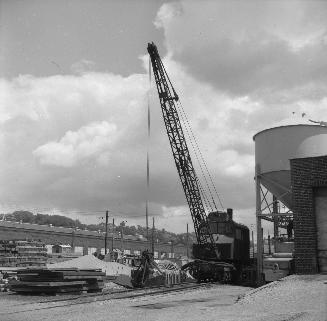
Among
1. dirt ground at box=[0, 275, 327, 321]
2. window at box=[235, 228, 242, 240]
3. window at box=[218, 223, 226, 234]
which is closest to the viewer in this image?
dirt ground at box=[0, 275, 327, 321]

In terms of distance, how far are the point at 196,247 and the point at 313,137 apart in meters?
12.5

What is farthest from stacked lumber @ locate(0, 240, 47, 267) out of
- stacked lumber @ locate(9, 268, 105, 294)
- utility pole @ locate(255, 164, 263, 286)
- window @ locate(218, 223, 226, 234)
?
utility pole @ locate(255, 164, 263, 286)

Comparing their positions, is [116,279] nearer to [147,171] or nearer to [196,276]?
[196,276]

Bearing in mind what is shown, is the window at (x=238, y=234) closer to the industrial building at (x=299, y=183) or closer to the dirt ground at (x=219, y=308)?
the industrial building at (x=299, y=183)

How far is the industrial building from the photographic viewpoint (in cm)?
1788

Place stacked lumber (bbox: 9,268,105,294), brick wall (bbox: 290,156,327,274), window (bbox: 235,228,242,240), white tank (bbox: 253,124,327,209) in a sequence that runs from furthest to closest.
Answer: window (bbox: 235,228,242,240), white tank (bbox: 253,124,327,209), stacked lumber (bbox: 9,268,105,294), brick wall (bbox: 290,156,327,274)

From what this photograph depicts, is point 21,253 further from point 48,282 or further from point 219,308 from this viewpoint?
point 219,308

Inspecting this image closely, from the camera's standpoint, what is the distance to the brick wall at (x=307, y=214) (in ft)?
58.5

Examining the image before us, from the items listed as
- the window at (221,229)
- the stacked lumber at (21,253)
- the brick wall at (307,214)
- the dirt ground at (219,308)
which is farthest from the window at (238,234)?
the dirt ground at (219,308)

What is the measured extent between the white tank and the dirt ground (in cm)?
812

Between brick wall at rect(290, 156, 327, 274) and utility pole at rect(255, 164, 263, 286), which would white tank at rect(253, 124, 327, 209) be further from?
brick wall at rect(290, 156, 327, 274)

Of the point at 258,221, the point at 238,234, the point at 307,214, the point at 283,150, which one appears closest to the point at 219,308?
the point at 307,214

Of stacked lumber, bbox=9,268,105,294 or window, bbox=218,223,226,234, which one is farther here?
window, bbox=218,223,226,234

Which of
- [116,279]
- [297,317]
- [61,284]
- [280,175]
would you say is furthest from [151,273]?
[297,317]
